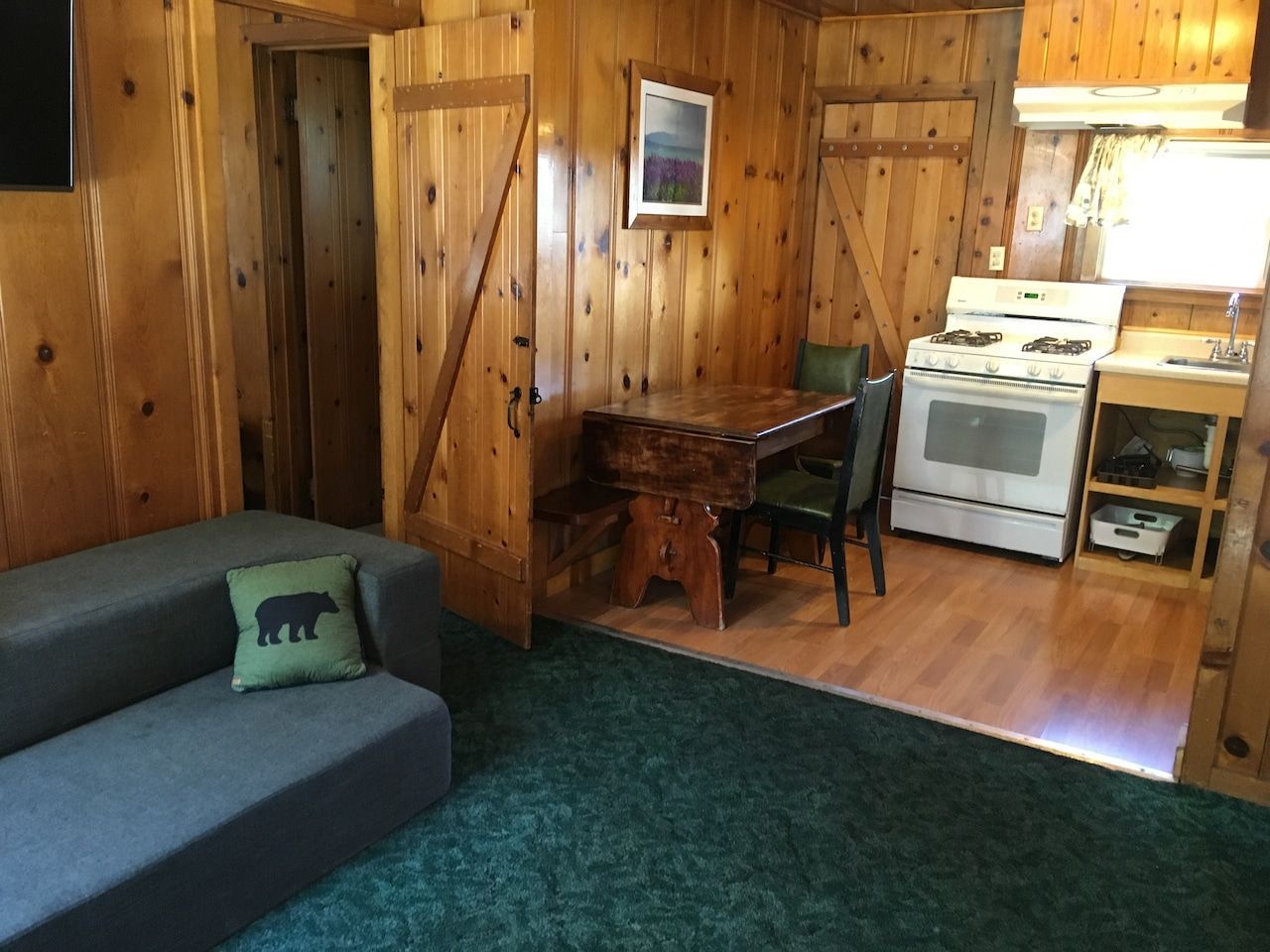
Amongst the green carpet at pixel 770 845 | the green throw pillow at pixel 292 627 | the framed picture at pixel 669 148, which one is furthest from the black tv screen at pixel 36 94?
the framed picture at pixel 669 148

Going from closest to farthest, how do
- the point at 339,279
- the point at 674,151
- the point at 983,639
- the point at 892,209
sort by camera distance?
the point at 983,639, the point at 674,151, the point at 339,279, the point at 892,209

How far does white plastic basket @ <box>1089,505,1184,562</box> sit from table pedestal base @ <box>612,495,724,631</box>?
1882 millimetres

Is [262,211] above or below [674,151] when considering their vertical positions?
below

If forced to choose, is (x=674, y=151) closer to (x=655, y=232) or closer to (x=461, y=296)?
(x=655, y=232)

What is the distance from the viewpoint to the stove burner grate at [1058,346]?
14.6ft

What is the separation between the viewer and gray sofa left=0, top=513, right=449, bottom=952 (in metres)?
1.87

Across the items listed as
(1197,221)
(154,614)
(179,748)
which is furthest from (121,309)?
(1197,221)

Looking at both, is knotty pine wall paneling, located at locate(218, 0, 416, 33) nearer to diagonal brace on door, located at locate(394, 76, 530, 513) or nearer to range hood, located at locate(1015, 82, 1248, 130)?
diagonal brace on door, located at locate(394, 76, 530, 513)

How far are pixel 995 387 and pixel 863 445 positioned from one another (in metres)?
1.15

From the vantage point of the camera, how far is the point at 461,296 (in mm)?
3434

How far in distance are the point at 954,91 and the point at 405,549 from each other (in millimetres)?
3605

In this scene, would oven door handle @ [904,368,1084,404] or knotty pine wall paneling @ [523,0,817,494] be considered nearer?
knotty pine wall paneling @ [523,0,817,494]

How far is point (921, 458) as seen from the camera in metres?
4.76

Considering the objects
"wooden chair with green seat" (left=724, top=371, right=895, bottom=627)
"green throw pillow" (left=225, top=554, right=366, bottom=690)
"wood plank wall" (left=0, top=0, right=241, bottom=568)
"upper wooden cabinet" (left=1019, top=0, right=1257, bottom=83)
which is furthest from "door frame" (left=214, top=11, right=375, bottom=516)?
"upper wooden cabinet" (left=1019, top=0, right=1257, bottom=83)
